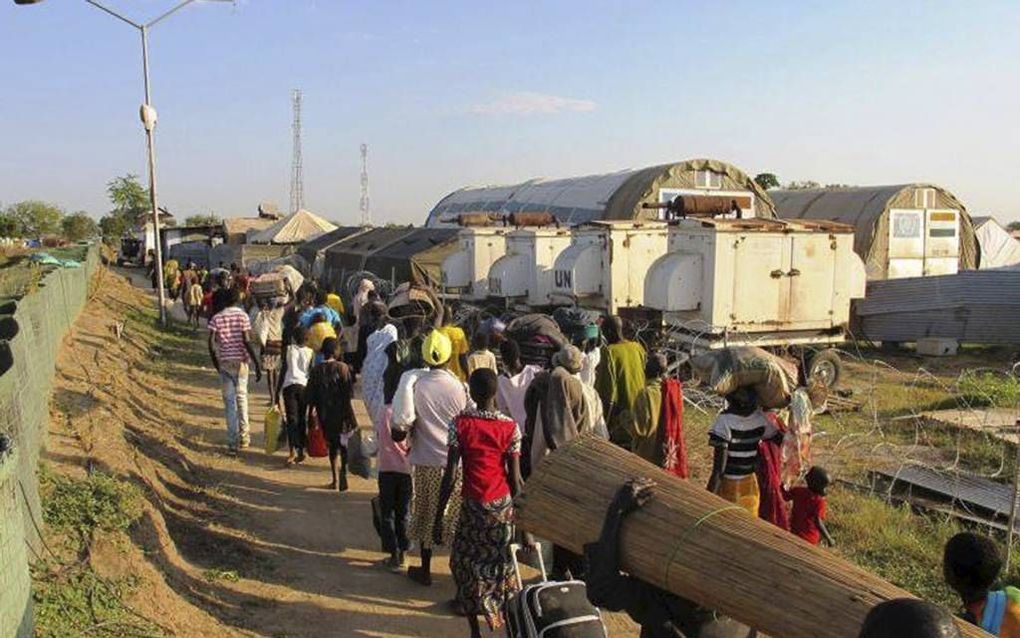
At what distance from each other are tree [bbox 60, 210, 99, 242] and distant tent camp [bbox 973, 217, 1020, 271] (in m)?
61.9

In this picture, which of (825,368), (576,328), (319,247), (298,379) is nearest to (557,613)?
(576,328)

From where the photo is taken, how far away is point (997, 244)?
27703 mm

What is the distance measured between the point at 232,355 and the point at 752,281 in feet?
21.6

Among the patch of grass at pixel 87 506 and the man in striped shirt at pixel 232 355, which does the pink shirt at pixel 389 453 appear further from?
the man in striped shirt at pixel 232 355

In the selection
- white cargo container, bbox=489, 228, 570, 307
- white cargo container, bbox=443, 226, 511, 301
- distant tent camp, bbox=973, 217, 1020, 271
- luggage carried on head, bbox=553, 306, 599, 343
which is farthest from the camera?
distant tent camp, bbox=973, 217, 1020, 271

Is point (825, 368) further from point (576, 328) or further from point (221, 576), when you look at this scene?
point (221, 576)

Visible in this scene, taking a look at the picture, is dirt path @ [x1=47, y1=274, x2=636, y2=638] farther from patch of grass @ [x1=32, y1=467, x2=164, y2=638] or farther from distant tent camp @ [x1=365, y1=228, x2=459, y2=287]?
distant tent camp @ [x1=365, y1=228, x2=459, y2=287]

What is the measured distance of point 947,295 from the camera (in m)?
16.6

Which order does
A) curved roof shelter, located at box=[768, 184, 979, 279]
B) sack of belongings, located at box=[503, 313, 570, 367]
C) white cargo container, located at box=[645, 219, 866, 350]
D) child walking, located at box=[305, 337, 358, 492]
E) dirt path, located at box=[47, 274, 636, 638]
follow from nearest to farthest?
dirt path, located at box=[47, 274, 636, 638]
sack of belongings, located at box=[503, 313, 570, 367]
child walking, located at box=[305, 337, 358, 492]
white cargo container, located at box=[645, 219, 866, 350]
curved roof shelter, located at box=[768, 184, 979, 279]

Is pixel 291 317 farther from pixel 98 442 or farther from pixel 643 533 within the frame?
pixel 643 533

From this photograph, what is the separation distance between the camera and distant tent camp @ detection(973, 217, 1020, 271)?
27.4m

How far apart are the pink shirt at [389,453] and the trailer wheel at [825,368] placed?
24.6ft

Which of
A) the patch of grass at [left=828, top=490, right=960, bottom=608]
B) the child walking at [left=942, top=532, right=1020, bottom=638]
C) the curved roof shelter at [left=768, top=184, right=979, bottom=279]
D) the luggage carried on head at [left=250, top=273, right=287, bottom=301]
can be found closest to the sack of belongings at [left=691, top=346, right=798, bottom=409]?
the patch of grass at [left=828, top=490, right=960, bottom=608]

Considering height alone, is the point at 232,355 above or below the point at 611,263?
below
